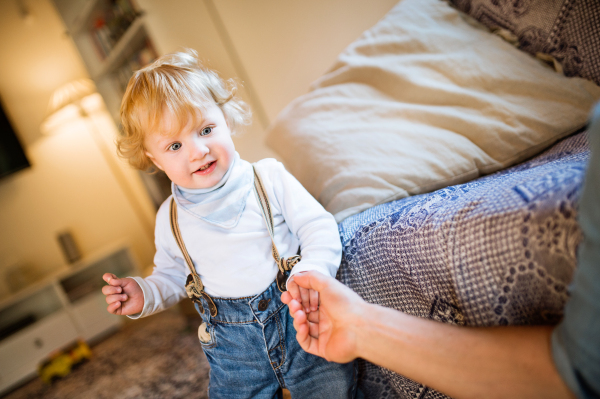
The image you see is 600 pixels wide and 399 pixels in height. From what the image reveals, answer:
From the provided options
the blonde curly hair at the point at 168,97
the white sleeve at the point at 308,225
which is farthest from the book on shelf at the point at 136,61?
the white sleeve at the point at 308,225

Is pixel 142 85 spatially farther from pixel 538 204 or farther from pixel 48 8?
pixel 48 8

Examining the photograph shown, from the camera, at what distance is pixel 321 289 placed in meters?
0.62

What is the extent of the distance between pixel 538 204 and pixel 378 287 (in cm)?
33

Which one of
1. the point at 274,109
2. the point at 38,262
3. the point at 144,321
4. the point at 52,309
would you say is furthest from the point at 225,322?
the point at 38,262

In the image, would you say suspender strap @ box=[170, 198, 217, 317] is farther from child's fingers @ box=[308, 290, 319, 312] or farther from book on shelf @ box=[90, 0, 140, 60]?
book on shelf @ box=[90, 0, 140, 60]

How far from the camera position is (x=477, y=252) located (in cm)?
49

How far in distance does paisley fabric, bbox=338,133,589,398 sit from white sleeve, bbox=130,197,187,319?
44cm

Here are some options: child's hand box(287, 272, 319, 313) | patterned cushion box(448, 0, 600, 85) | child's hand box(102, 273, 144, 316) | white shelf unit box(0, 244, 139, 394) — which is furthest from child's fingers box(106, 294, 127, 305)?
white shelf unit box(0, 244, 139, 394)

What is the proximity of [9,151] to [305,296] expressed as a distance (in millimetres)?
2987

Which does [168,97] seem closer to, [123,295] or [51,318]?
[123,295]

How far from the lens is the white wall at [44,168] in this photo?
2.71m

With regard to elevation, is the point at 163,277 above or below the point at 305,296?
above

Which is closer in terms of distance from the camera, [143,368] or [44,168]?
[143,368]

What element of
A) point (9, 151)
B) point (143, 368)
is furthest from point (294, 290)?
point (9, 151)
